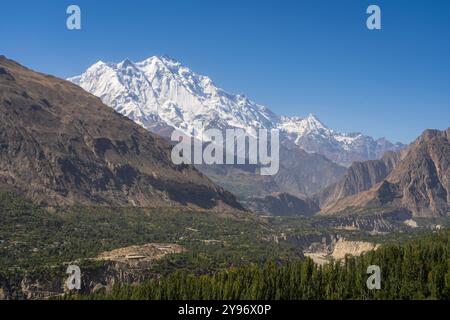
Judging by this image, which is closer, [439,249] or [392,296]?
[392,296]

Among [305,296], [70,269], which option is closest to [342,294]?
[305,296]
